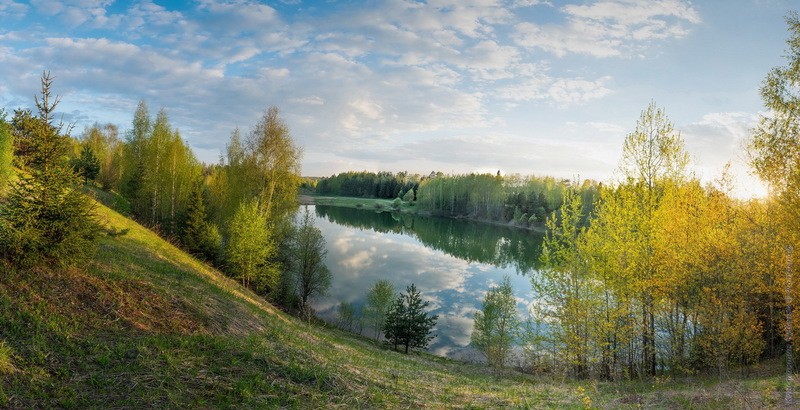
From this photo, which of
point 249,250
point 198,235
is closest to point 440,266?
point 249,250

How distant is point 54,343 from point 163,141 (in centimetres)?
3672

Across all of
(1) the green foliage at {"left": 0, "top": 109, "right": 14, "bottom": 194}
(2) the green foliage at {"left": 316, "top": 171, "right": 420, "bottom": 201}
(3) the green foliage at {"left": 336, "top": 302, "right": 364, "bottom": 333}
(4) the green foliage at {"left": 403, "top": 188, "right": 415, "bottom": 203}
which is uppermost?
(2) the green foliage at {"left": 316, "top": 171, "right": 420, "bottom": 201}

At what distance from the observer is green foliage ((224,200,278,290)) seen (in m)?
28.5

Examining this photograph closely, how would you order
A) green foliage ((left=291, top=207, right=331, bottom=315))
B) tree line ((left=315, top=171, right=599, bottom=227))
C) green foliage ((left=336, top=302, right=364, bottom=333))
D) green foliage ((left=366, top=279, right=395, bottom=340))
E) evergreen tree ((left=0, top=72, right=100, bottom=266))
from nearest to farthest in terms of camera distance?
evergreen tree ((left=0, top=72, right=100, bottom=266)) < green foliage ((left=336, top=302, right=364, bottom=333)) < green foliage ((left=366, top=279, right=395, bottom=340)) < green foliage ((left=291, top=207, right=331, bottom=315)) < tree line ((left=315, top=171, right=599, bottom=227))

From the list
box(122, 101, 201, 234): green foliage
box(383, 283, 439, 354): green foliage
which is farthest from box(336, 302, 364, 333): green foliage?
box(122, 101, 201, 234): green foliage

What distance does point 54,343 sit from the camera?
25.0ft

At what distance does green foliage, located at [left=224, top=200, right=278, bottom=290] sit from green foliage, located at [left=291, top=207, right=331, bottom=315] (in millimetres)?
4762

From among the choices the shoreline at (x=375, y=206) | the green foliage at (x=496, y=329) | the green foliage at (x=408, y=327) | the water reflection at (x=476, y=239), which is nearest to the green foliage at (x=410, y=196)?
the shoreline at (x=375, y=206)

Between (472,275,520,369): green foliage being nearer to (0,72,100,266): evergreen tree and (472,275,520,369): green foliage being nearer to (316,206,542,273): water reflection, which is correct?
(0,72,100,266): evergreen tree

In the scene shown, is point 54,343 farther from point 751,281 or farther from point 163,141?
point 163,141

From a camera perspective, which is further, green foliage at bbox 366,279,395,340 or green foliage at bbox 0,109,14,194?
green foliage at bbox 366,279,395,340

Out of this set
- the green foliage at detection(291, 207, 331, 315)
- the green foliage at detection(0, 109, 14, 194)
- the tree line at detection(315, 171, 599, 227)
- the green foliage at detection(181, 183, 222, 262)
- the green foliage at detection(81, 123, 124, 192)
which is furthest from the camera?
the tree line at detection(315, 171, 599, 227)

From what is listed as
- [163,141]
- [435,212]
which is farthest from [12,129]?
[435,212]

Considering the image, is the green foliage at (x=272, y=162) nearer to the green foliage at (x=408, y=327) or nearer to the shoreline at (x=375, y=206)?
the green foliage at (x=408, y=327)
